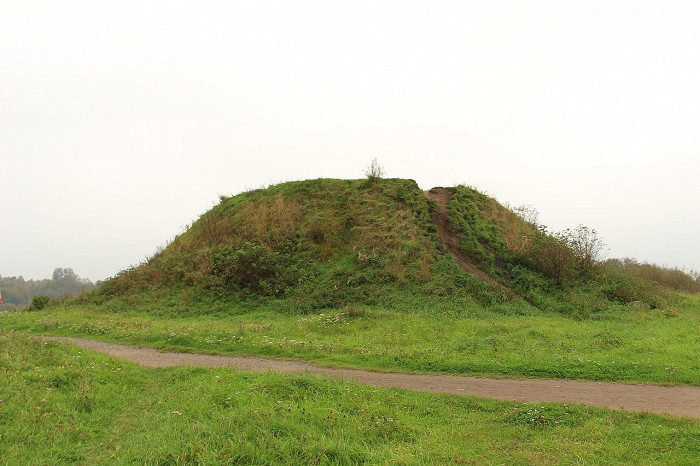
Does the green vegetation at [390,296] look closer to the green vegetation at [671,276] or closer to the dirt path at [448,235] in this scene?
the dirt path at [448,235]

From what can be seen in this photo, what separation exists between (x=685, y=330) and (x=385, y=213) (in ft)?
47.7

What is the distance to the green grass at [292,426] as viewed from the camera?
16.0 ft

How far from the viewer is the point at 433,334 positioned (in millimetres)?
12555

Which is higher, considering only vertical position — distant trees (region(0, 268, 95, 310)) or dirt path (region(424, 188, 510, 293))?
dirt path (region(424, 188, 510, 293))

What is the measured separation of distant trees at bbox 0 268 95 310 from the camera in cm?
7419

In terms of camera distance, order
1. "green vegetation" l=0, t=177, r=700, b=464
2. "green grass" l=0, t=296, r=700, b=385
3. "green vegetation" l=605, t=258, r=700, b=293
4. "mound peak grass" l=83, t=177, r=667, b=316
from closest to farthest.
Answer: "green vegetation" l=0, t=177, r=700, b=464 → "green grass" l=0, t=296, r=700, b=385 → "mound peak grass" l=83, t=177, r=667, b=316 → "green vegetation" l=605, t=258, r=700, b=293

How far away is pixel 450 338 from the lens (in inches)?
474

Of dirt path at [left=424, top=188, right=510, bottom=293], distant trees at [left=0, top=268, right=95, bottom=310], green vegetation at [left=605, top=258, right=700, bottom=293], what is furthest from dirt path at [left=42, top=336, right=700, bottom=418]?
distant trees at [left=0, top=268, right=95, bottom=310]

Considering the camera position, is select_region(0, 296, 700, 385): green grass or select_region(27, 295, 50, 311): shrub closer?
select_region(0, 296, 700, 385): green grass

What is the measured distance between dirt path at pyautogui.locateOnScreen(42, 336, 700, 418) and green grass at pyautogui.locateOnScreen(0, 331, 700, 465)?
26.2 inches

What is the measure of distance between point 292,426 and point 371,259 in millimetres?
15424

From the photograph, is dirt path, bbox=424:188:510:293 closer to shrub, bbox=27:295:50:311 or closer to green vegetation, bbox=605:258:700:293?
green vegetation, bbox=605:258:700:293

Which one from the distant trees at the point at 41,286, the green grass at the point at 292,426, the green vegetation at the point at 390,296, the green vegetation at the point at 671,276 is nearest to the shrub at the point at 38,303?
the green vegetation at the point at 390,296

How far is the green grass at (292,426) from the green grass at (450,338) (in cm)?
249
